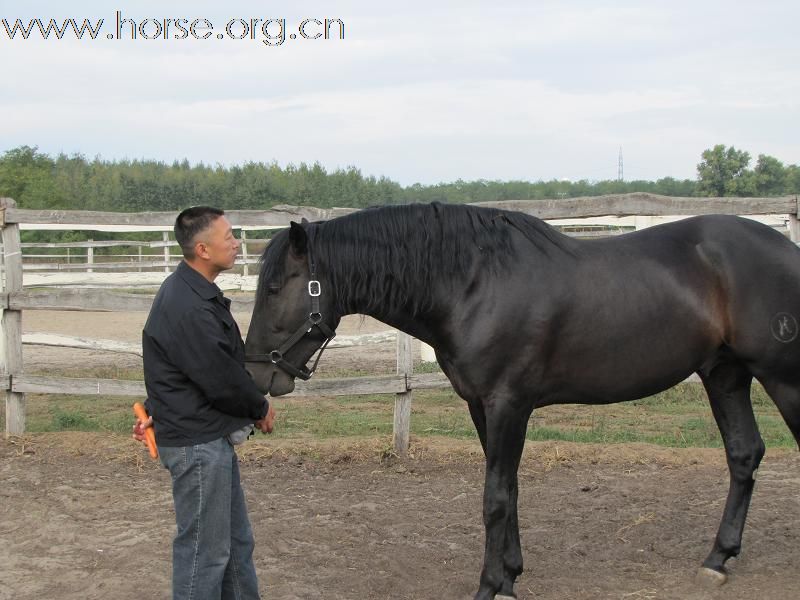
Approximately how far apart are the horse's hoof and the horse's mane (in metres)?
1.83

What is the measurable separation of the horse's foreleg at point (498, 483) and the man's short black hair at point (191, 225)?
163 centimetres

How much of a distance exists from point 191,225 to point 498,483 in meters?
1.89

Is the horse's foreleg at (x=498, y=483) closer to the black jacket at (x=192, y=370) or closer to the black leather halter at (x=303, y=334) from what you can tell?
the black leather halter at (x=303, y=334)

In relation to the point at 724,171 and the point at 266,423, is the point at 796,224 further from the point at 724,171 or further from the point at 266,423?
the point at 724,171

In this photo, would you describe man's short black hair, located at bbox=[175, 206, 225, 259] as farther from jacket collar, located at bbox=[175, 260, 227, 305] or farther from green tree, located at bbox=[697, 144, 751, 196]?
green tree, located at bbox=[697, 144, 751, 196]

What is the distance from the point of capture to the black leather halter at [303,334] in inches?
135

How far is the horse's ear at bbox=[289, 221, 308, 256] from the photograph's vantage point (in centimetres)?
342

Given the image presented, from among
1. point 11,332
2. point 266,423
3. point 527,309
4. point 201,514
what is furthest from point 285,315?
point 11,332

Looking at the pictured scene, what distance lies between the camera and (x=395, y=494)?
551 cm

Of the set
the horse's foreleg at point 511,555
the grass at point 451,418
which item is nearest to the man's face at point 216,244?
the horse's foreleg at point 511,555

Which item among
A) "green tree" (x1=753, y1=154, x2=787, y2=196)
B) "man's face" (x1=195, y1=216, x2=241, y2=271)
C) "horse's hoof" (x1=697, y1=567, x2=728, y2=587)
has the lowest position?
"horse's hoof" (x1=697, y1=567, x2=728, y2=587)

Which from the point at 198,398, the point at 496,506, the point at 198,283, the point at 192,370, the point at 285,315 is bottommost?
the point at 496,506

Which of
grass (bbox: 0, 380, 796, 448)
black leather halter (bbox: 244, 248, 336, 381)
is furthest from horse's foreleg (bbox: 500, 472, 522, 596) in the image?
grass (bbox: 0, 380, 796, 448)

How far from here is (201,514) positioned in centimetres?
280
